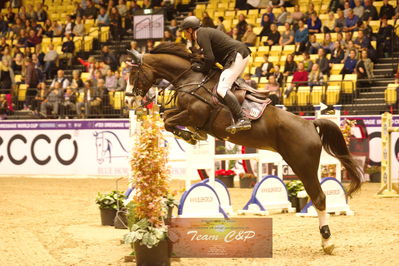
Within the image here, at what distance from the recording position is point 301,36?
65.1 ft

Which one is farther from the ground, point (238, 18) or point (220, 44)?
point (238, 18)

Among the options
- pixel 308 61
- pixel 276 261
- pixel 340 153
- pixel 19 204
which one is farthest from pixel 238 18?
pixel 276 261

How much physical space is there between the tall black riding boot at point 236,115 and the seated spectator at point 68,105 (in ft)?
39.5

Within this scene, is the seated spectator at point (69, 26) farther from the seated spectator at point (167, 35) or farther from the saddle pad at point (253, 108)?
the saddle pad at point (253, 108)

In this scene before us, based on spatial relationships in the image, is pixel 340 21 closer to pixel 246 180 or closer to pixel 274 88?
pixel 274 88

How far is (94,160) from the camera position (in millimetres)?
19203

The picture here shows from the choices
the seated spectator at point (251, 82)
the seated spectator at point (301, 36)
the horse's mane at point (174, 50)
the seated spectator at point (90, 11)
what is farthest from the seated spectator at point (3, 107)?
the horse's mane at point (174, 50)

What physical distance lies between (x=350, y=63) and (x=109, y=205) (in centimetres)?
991

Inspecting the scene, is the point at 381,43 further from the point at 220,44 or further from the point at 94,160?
the point at 220,44

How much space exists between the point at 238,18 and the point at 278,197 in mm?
11482

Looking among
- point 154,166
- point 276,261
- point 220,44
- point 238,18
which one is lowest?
point 276,261

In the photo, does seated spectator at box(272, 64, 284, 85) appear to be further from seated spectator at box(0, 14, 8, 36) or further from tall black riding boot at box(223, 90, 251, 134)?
seated spectator at box(0, 14, 8, 36)

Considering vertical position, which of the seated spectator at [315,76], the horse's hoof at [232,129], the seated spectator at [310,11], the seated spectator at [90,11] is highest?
the seated spectator at [90,11]

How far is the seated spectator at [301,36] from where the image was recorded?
19.7m
